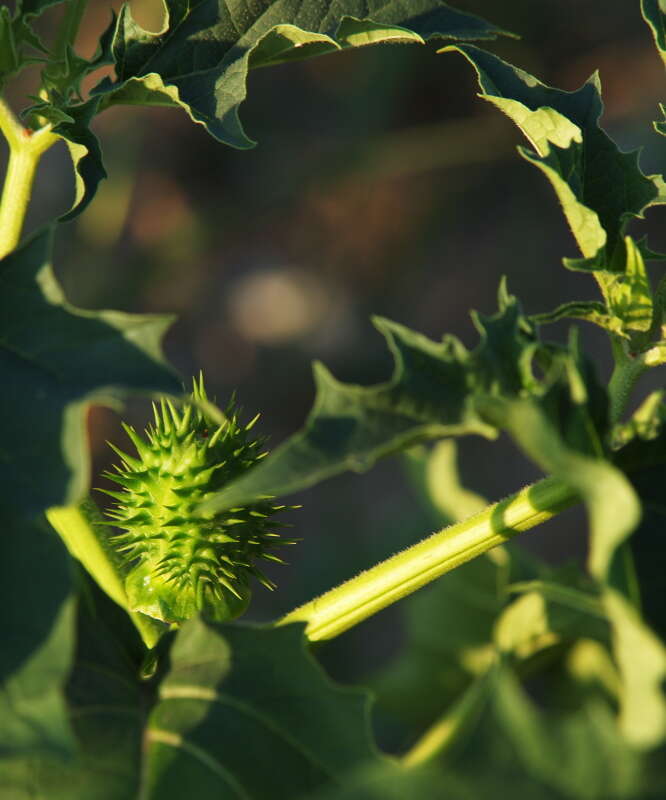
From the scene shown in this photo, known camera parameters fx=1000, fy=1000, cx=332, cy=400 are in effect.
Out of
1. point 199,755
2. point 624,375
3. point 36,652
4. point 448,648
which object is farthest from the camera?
point 448,648

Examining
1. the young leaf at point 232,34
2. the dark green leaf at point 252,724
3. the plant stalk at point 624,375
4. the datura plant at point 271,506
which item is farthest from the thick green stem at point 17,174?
the plant stalk at point 624,375

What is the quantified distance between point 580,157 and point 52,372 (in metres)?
0.76

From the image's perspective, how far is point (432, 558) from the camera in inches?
43.4

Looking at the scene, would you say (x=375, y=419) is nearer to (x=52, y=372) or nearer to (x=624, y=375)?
(x=52, y=372)

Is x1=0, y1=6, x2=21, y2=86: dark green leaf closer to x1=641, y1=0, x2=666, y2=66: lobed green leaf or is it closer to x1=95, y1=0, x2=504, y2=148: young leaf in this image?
x1=95, y1=0, x2=504, y2=148: young leaf

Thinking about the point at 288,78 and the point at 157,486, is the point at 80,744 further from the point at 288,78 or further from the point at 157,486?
the point at 288,78

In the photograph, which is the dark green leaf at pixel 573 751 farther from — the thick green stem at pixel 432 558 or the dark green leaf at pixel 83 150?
the dark green leaf at pixel 83 150

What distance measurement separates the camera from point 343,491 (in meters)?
4.96

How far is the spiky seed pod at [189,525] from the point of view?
1.34 metres

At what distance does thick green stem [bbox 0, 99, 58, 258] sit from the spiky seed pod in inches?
12.5

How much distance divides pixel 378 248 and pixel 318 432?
4802 millimetres

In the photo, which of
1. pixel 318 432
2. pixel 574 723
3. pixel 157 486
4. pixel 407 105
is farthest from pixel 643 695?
pixel 407 105

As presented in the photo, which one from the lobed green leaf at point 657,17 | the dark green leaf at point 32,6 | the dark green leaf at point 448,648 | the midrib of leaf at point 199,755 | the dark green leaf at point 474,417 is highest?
the dark green leaf at point 32,6

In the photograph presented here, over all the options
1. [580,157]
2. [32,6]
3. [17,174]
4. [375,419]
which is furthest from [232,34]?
[375,419]
